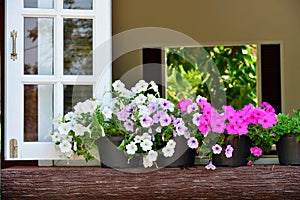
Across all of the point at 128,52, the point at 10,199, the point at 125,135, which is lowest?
the point at 10,199

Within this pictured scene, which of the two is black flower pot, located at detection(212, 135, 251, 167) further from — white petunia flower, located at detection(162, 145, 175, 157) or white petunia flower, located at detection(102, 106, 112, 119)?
white petunia flower, located at detection(102, 106, 112, 119)

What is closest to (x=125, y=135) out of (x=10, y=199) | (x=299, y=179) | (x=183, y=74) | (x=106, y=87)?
(x=106, y=87)

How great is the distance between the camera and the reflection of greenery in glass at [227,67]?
588 centimetres

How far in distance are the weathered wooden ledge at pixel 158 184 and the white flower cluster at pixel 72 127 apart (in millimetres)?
123

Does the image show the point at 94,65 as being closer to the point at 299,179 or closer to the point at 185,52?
the point at 299,179

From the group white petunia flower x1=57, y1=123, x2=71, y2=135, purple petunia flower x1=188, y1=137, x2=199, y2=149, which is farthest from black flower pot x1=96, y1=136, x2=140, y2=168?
purple petunia flower x1=188, y1=137, x2=199, y2=149

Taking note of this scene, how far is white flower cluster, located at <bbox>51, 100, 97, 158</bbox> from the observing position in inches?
108

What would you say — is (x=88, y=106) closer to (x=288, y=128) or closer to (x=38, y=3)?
(x=38, y=3)

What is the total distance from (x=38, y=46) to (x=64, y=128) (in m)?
0.52

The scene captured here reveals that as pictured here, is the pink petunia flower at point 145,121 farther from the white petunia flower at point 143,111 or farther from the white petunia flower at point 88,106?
the white petunia flower at point 88,106

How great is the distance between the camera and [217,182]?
271cm

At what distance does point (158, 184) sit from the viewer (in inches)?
107

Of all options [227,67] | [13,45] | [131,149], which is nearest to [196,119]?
[131,149]

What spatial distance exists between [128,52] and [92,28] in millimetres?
1005
